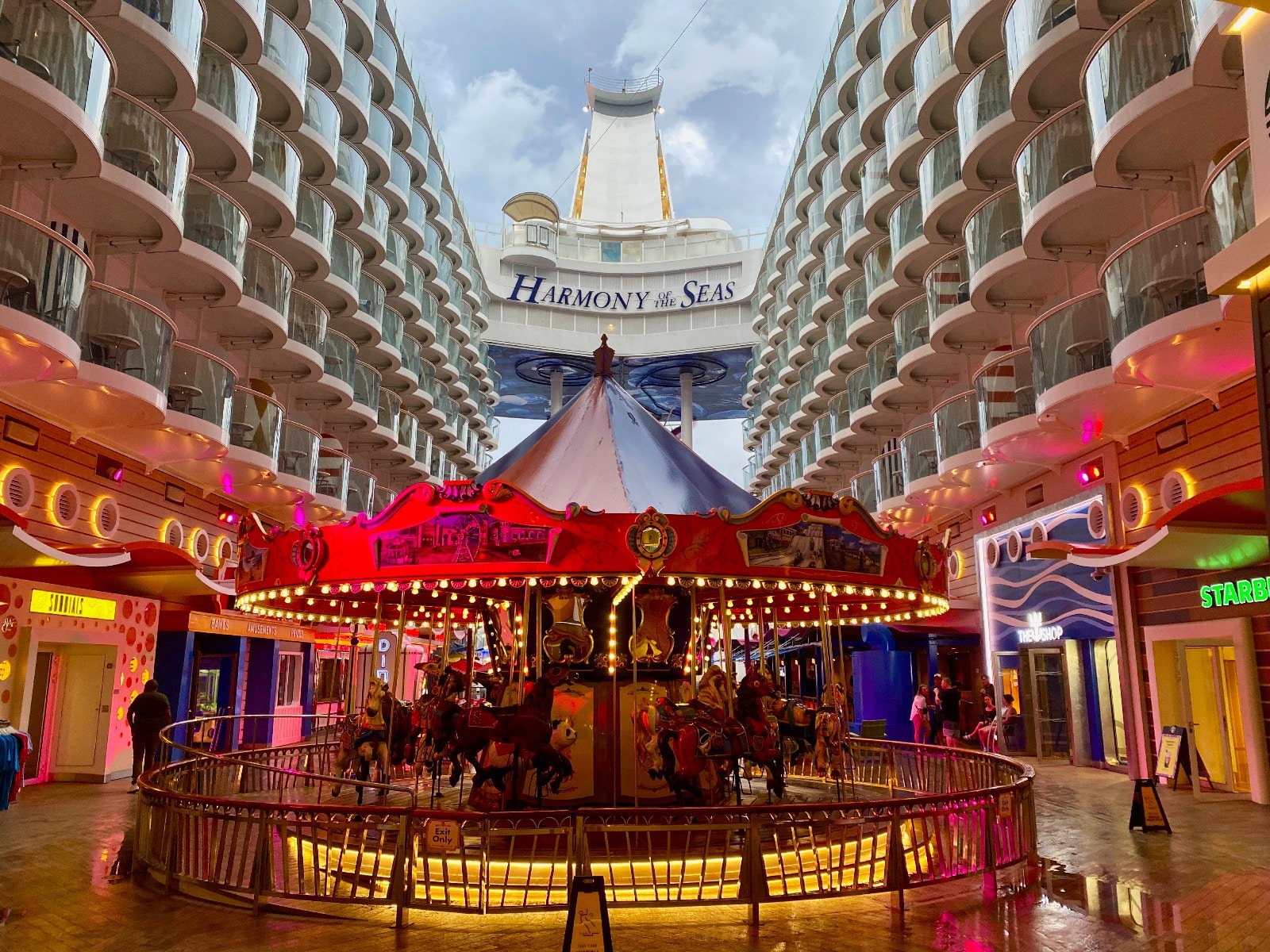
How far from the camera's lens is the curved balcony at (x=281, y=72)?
21.7 m

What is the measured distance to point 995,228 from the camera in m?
18.9

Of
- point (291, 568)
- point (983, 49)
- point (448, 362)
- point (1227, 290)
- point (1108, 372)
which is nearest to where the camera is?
point (1227, 290)

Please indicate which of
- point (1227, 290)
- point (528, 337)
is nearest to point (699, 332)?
point (528, 337)

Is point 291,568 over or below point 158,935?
over

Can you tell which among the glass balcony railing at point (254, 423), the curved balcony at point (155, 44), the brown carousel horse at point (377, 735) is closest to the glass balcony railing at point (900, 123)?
the curved balcony at point (155, 44)

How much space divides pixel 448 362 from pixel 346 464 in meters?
16.1

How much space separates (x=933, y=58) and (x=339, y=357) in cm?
1696

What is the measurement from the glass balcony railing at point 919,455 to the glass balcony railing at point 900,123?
7851 mm

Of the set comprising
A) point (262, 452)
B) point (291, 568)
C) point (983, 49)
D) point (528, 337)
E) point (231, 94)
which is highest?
point (528, 337)

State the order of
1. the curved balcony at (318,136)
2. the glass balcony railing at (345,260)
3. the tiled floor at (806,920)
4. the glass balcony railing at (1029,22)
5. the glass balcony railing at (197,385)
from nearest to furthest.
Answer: the tiled floor at (806,920) < the glass balcony railing at (1029,22) < the glass balcony railing at (197,385) < the curved balcony at (318,136) < the glass balcony railing at (345,260)

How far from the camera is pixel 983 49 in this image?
71.8 feet

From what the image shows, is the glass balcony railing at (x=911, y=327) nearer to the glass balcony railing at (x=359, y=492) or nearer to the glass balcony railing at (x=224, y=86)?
the glass balcony railing at (x=359, y=492)

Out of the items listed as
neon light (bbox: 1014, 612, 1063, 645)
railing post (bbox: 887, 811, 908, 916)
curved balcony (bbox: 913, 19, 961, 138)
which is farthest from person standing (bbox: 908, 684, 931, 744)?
curved balcony (bbox: 913, 19, 961, 138)

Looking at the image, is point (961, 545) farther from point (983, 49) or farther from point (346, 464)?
point (346, 464)
